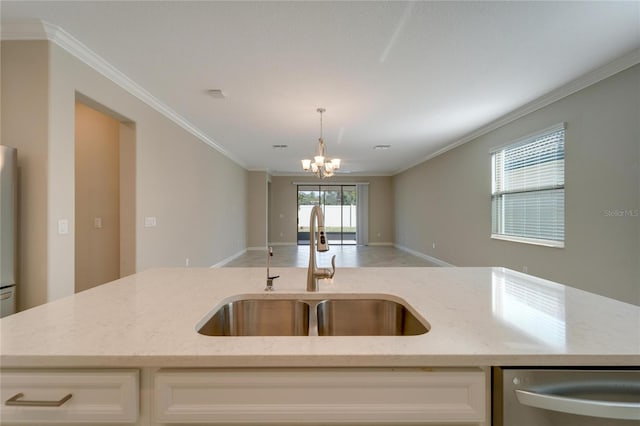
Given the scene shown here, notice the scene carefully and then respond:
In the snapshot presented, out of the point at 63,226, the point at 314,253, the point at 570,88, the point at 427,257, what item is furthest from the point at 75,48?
the point at 427,257

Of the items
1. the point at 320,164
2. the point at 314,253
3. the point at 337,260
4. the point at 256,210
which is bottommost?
the point at 337,260

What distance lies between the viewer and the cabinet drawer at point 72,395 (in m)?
0.71

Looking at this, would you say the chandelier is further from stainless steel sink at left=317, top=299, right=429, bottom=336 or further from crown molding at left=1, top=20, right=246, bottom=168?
stainless steel sink at left=317, top=299, right=429, bottom=336

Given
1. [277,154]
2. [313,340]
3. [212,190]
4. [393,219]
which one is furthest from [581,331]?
[393,219]

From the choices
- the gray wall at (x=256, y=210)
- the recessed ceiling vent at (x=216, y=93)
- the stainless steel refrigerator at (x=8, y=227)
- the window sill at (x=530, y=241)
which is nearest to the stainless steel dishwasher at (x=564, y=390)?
the stainless steel refrigerator at (x=8, y=227)

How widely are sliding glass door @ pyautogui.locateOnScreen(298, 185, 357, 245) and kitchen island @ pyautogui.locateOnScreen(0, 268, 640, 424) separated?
378 inches

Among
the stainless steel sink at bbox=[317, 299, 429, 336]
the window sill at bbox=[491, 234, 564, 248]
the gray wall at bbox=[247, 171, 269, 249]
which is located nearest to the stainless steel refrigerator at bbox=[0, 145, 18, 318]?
the stainless steel sink at bbox=[317, 299, 429, 336]

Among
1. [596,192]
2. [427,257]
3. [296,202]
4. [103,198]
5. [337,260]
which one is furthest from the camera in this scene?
[296,202]

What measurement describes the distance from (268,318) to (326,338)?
0.54 metres

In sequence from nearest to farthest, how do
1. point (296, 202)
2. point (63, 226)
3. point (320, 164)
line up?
point (63, 226), point (320, 164), point (296, 202)

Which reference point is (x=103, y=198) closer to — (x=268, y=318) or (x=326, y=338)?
(x=268, y=318)

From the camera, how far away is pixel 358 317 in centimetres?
129

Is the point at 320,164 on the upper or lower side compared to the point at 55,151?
upper

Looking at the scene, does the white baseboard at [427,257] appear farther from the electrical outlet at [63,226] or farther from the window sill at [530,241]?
the electrical outlet at [63,226]
